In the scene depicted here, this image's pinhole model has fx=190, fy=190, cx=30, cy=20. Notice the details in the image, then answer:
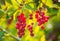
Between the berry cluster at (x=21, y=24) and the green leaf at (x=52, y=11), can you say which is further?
Result: the berry cluster at (x=21, y=24)

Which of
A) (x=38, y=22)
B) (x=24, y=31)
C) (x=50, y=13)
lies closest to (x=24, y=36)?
(x=24, y=31)

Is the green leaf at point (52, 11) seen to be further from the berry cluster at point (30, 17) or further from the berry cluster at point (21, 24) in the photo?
the berry cluster at point (21, 24)

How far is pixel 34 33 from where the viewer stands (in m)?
1.42

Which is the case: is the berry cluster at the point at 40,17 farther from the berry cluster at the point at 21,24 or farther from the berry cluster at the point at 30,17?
the berry cluster at the point at 21,24

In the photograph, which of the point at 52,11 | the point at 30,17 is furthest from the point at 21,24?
the point at 52,11

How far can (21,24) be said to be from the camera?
1.48 meters

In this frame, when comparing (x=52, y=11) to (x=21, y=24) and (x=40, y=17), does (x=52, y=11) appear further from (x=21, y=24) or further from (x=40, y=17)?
(x=21, y=24)

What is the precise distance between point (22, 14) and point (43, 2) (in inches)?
7.7

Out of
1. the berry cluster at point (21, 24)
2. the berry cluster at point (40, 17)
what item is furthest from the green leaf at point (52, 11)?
the berry cluster at point (21, 24)

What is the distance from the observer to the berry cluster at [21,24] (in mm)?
1464

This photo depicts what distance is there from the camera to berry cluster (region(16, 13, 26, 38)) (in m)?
1.46

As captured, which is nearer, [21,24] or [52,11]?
[52,11]

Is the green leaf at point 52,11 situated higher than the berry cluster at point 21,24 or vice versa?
the green leaf at point 52,11

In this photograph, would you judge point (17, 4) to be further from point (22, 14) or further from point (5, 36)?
point (5, 36)
